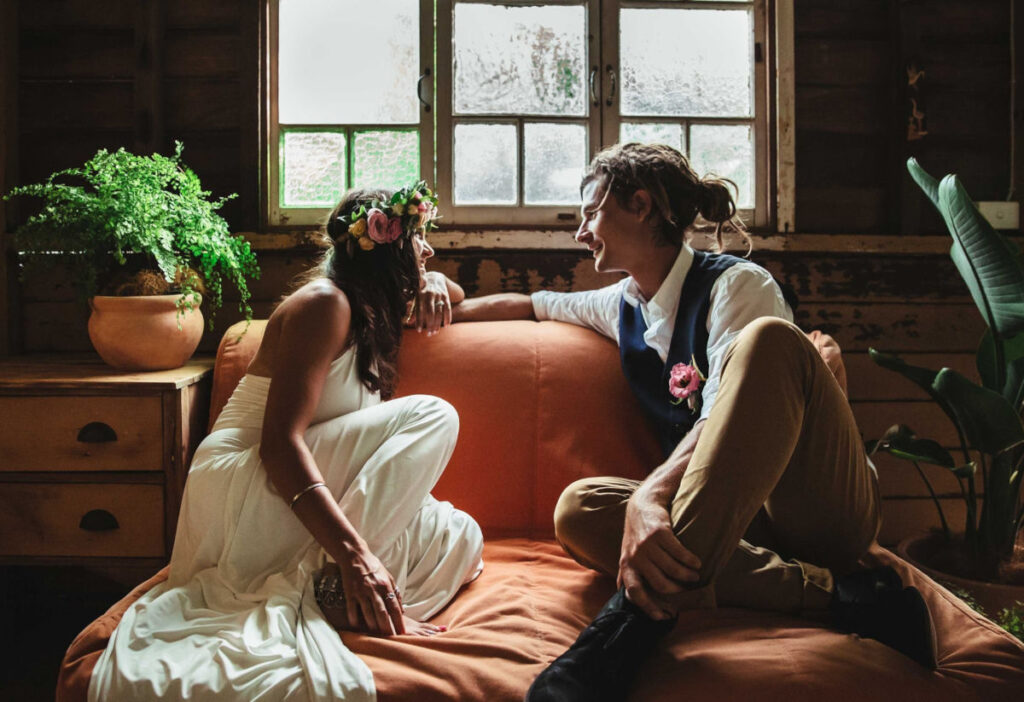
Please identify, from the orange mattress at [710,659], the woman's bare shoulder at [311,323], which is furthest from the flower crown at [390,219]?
the orange mattress at [710,659]

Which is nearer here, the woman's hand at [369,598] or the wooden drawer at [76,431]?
the woman's hand at [369,598]

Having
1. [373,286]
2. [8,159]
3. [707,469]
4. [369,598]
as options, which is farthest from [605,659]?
[8,159]

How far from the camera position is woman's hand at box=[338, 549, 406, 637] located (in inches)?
52.4

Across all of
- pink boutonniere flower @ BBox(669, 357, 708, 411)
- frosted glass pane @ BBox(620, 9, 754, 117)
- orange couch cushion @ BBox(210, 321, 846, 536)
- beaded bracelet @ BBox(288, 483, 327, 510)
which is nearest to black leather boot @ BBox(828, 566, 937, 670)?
pink boutonniere flower @ BBox(669, 357, 708, 411)

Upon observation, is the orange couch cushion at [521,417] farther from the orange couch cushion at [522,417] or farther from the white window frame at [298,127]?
the white window frame at [298,127]

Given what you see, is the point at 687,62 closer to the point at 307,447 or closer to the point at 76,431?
the point at 307,447

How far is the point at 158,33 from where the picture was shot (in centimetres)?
241

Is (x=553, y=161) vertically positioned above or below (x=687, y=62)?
below

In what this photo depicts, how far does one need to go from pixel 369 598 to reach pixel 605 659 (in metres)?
0.45

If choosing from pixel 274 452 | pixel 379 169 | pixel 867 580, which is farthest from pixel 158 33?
pixel 867 580

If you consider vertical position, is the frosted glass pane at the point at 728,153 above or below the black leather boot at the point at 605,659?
above

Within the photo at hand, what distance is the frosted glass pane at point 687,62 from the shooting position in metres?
2.55

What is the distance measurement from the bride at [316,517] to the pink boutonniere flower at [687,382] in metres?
0.52

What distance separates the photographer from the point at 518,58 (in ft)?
8.33
